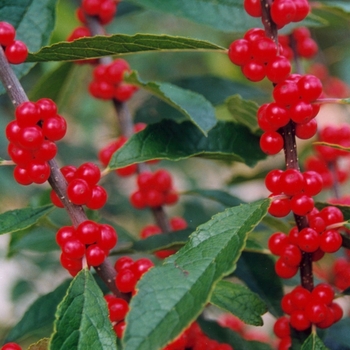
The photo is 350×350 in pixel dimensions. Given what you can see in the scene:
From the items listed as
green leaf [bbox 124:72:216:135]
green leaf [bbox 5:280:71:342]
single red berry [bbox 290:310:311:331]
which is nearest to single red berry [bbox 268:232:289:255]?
single red berry [bbox 290:310:311:331]

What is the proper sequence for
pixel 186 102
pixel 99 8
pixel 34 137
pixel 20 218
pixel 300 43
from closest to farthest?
pixel 34 137, pixel 20 218, pixel 186 102, pixel 99 8, pixel 300 43

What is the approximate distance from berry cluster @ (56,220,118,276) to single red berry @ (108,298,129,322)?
75 mm

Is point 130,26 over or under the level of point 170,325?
under

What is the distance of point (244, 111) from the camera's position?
42.3 inches

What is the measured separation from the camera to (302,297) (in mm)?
870

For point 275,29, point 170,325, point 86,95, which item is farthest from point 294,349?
point 86,95

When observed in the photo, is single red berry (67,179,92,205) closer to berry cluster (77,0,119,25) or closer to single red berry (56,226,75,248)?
single red berry (56,226,75,248)

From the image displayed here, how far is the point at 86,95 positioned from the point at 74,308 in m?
1.64

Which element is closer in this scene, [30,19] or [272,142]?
[272,142]

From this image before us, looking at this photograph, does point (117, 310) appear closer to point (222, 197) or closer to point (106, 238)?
point (106, 238)

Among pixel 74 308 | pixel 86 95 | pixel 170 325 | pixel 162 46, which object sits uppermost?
pixel 162 46

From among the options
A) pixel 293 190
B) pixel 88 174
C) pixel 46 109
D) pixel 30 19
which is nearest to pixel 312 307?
pixel 293 190

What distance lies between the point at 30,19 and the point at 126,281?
55cm

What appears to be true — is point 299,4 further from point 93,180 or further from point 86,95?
point 86,95
